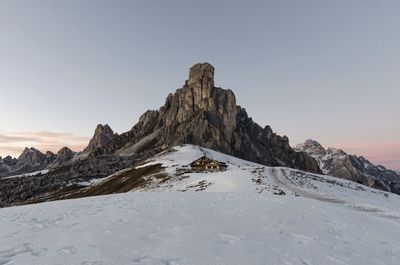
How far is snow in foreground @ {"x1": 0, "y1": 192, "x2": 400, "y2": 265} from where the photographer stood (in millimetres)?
10453

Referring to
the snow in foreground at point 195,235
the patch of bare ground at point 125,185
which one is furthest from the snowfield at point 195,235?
the patch of bare ground at point 125,185

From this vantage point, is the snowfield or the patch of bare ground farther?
the patch of bare ground

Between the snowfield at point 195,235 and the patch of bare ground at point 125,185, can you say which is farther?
the patch of bare ground at point 125,185

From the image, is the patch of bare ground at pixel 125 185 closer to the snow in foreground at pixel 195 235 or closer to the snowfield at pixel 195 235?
the snowfield at pixel 195 235

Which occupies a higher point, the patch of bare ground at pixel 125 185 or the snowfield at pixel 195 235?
the patch of bare ground at pixel 125 185

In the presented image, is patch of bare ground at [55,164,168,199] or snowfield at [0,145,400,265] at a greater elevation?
patch of bare ground at [55,164,168,199]

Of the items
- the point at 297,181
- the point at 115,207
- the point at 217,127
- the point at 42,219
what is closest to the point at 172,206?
the point at 115,207

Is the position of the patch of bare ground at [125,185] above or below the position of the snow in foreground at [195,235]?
above

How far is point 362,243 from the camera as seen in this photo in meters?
13.8

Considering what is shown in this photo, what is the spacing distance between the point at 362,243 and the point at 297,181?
43.2 m

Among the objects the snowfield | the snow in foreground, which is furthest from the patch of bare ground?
the snow in foreground

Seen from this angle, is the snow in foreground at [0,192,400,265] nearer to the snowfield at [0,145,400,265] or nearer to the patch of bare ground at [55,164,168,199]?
the snowfield at [0,145,400,265]

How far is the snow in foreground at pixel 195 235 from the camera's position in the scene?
10.5 metres

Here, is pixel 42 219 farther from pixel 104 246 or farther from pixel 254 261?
pixel 254 261
